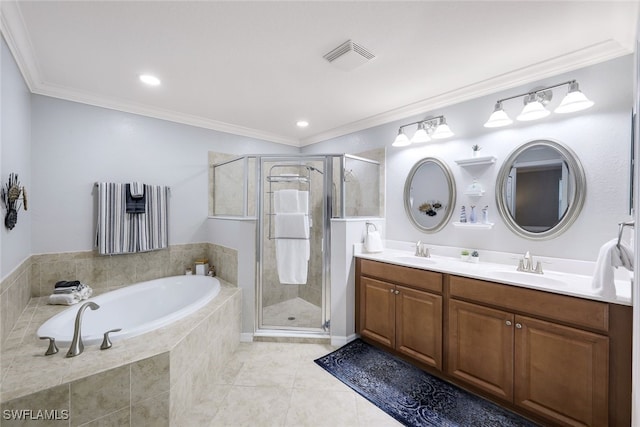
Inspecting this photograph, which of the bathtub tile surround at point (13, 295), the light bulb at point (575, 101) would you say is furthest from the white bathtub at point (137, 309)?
the light bulb at point (575, 101)

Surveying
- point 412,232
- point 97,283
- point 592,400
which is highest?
point 412,232

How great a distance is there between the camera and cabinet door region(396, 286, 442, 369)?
208 centimetres

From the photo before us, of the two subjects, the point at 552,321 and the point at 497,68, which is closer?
the point at 552,321

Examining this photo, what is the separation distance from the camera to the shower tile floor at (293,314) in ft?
9.34

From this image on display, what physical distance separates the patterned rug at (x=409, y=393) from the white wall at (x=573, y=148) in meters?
1.19

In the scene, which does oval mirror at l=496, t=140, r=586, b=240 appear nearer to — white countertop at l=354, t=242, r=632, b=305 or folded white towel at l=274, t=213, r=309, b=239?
white countertop at l=354, t=242, r=632, b=305

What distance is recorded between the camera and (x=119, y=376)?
55.1 inches

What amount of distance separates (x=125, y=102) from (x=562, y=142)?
3.94m

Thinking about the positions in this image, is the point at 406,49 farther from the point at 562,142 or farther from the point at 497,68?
the point at 562,142

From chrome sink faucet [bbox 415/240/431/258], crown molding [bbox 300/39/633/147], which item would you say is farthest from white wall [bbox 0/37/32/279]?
chrome sink faucet [bbox 415/240/431/258]

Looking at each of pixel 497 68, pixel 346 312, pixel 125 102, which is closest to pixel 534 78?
pixel 497 68

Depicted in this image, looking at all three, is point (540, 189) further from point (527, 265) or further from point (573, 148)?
point (527, 265)

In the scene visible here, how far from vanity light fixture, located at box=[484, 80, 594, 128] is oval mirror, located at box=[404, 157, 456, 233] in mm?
613

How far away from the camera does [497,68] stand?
6.72ft
